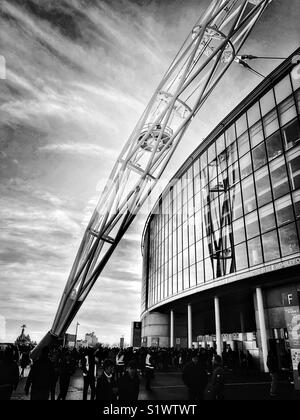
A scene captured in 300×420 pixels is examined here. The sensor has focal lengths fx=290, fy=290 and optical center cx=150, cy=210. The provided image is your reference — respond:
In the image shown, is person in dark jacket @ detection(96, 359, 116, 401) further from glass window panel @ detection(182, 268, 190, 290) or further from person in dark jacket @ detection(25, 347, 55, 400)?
glass window panel @ detection(182, 268, 190, 290)

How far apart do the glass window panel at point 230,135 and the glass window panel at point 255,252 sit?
10.4 meters

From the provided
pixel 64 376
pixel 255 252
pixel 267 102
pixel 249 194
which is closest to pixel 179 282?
pixel 255 252

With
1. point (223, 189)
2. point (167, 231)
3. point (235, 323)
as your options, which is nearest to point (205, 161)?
point (223, 189)

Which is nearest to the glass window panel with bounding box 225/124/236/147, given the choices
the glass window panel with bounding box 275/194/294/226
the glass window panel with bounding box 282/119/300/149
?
the glass window panel with bounding box 282/119/300/149

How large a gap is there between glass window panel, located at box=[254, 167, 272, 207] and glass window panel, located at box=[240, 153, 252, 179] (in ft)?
3.87

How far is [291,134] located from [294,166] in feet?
8.34

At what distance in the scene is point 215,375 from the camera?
6812 mm

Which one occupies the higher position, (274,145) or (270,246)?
(274,145)

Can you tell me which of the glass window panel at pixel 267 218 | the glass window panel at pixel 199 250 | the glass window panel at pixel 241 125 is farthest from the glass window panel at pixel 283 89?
the glass window panel at pixel 199 250

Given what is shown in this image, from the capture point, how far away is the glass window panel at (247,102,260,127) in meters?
24.9

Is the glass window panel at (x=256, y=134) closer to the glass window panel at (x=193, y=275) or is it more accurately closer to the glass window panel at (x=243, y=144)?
the glass window panel at (x=243, y=144)

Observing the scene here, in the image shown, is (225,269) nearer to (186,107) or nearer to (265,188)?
(265,188)

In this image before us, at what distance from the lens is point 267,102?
24.0 m

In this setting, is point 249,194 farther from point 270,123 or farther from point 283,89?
point 283,89
